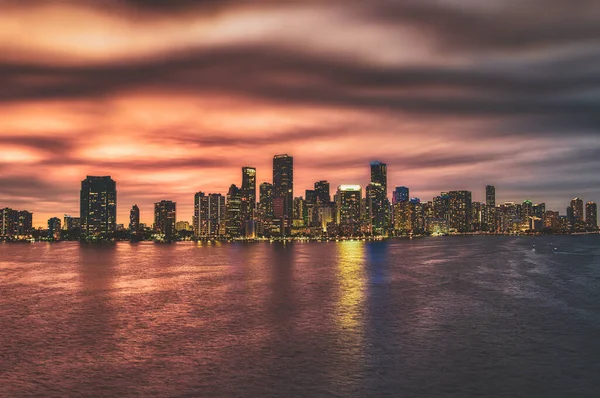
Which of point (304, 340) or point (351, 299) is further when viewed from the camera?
point (351, 299)

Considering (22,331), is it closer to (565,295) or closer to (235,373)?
(235,373)

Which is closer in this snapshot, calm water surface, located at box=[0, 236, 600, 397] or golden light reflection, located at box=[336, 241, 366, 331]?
calm water surface, located at box=[0, 236, 600, 397]

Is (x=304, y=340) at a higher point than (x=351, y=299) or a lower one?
higher

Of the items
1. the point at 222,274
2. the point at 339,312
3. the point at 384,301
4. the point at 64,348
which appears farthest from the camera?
the point at 222,274

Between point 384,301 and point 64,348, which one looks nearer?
point 64,348

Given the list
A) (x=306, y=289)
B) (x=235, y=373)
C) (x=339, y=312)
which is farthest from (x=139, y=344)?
(x=306, y=289)

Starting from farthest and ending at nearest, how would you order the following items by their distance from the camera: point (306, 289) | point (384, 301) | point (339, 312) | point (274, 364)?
point (306, 289), point (384, 301), point (339, 312), point (274, 364)

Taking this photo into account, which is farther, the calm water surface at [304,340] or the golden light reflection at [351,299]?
the golden light reflection at [351,299]

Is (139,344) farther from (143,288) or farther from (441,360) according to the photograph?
(143,288)
